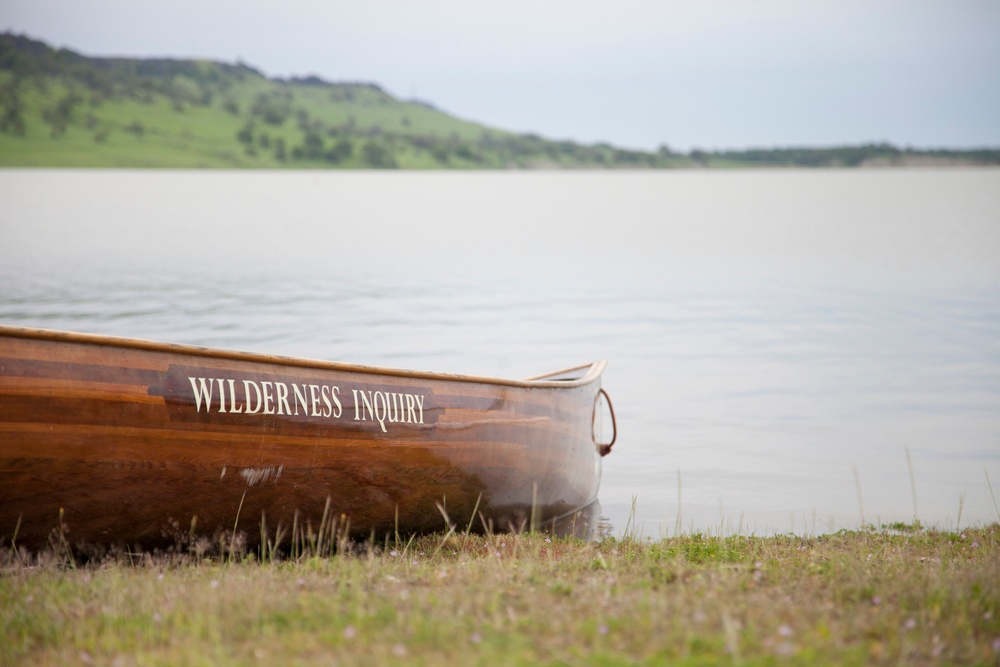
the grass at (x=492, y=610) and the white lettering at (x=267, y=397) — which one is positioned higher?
the white lettering at (x=267, y=397)

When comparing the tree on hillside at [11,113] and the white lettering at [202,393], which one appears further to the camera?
the tree on hillside at [11,113]

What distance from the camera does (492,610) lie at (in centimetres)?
439

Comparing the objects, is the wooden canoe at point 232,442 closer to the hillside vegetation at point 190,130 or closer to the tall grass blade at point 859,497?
the tall grass blade at point 859,497

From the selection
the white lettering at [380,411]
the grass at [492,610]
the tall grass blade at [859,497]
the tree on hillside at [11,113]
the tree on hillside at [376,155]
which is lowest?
the tall grass blade at [859,497]

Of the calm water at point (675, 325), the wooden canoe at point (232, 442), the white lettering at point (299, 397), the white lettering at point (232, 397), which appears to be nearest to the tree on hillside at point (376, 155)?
the calm water at point (675, 325)

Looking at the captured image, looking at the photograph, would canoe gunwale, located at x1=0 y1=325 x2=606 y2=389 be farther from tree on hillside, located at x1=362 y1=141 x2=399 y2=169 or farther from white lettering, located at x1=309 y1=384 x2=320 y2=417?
tree on hillside, located at x1=362 y1=141 x2=399 y2=169

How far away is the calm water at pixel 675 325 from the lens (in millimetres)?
10914

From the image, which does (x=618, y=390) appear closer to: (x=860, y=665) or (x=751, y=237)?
(x=860, y=665)

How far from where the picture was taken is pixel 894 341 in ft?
63.5

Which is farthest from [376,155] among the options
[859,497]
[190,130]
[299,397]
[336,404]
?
[299,397]

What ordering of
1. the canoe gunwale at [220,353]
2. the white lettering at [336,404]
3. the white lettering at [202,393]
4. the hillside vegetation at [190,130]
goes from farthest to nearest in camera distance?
the hillside vegetation at [190,130] → the white lettering at [336,404] → the white lettering at [202,393] → the canoe gunwale at [220,353]

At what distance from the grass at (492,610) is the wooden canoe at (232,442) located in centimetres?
34

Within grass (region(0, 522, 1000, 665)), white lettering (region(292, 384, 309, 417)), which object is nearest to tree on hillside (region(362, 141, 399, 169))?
white lettering (region(292, 384, 309, 417))

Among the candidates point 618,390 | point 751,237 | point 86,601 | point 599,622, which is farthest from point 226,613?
point 751,237
